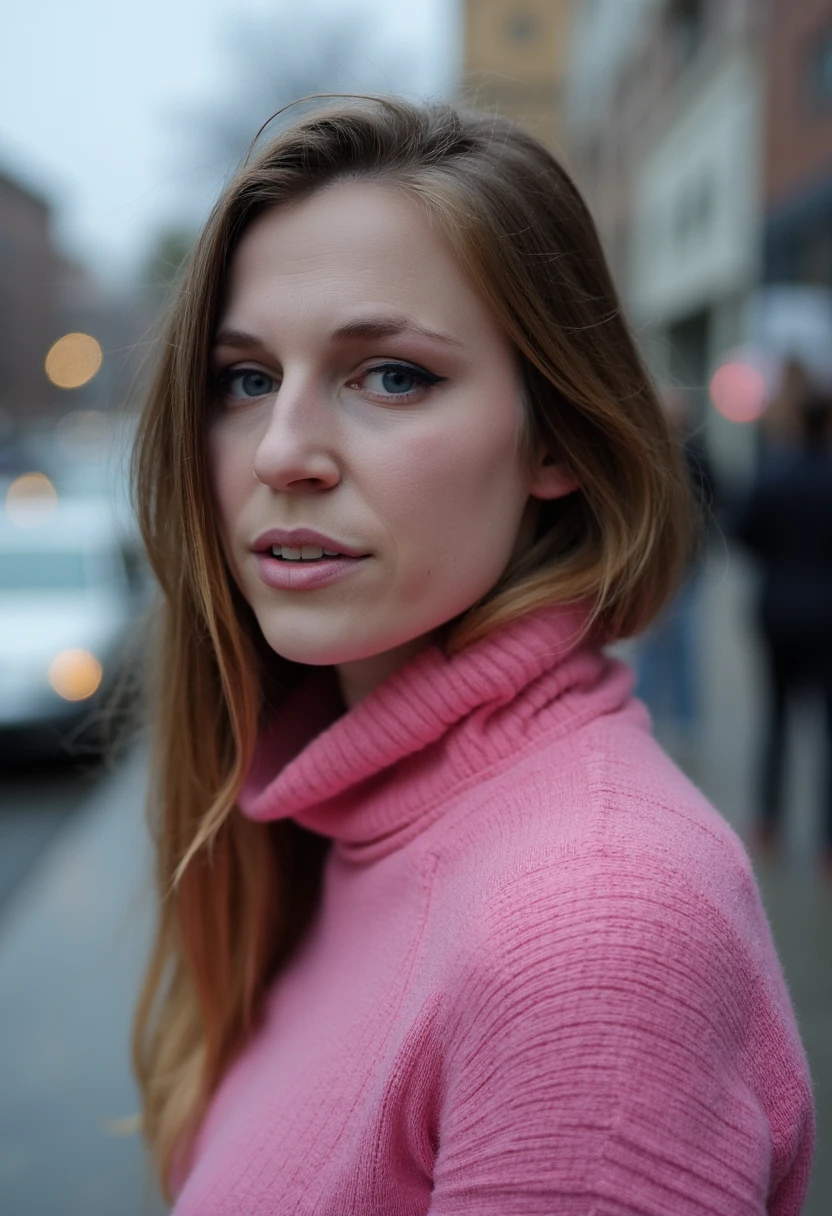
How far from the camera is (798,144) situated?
57.1ft

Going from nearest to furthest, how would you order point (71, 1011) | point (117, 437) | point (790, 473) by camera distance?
1. point (117, 437)
2. point (71, 1011)
3. point (790, 473)

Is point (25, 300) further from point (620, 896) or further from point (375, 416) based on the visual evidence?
point (620, 896)

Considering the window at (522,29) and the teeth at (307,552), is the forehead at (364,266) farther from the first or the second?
the window at (522,29)

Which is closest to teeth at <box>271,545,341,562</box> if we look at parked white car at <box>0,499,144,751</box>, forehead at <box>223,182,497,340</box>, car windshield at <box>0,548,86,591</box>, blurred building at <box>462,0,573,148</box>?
forehead at <box>223,182,497,340</box>

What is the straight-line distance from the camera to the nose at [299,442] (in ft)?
4.06

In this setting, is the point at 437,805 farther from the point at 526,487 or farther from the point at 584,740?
the point at 526,487

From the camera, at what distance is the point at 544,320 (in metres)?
1.30

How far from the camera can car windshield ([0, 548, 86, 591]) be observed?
8.37 metres

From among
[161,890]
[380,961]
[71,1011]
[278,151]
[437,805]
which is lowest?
[71,1011]

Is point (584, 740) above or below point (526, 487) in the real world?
below

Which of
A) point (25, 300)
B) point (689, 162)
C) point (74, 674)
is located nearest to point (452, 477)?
point (74, 674)

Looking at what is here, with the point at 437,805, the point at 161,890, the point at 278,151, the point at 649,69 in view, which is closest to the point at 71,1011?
the point at 161,890

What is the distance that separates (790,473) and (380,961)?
411 cm

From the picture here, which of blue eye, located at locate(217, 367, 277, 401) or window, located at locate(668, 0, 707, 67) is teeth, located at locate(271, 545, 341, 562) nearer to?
blue eye, located at locate(217, 367, 277, 401)
